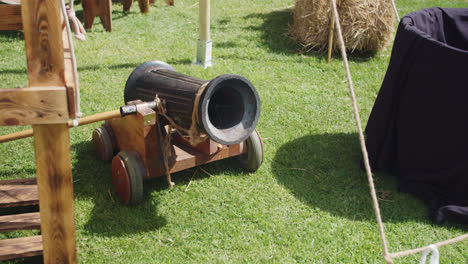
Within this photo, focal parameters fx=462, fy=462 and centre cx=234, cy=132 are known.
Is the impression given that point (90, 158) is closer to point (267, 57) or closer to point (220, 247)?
point (220, 247)

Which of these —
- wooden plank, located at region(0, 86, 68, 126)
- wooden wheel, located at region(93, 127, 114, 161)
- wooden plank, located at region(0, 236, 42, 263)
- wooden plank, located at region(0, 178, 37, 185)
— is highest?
wooden plank, located at region(0, 86, 68, 126)

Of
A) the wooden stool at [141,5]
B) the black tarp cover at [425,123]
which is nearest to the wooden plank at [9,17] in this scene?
the black tarp cover at [425,123]

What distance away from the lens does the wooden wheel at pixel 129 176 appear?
11.2ft

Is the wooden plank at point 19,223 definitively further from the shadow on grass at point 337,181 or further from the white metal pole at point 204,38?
the white metal pole at point 204,38

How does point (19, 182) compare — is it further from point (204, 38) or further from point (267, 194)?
point (204, 38)

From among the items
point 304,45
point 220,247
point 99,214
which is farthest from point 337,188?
point 304,45

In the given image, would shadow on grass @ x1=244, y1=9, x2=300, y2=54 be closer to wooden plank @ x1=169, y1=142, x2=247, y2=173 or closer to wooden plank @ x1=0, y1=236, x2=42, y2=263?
wooden plank @ x1=169, y1=142, x2=247, y2=173

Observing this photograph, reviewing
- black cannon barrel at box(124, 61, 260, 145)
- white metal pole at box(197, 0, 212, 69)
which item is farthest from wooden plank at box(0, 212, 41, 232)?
white metal pole at box(197, 0, 212, 69)

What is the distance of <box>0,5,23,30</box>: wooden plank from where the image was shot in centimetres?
295

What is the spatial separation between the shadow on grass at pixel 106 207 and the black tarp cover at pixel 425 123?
6.47 feet

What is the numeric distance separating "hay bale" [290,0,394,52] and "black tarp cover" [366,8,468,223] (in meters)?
2.29

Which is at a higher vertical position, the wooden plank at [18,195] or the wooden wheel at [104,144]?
the wooden wheel at [104,144]

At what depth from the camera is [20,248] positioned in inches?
111

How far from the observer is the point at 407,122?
3705 mm
